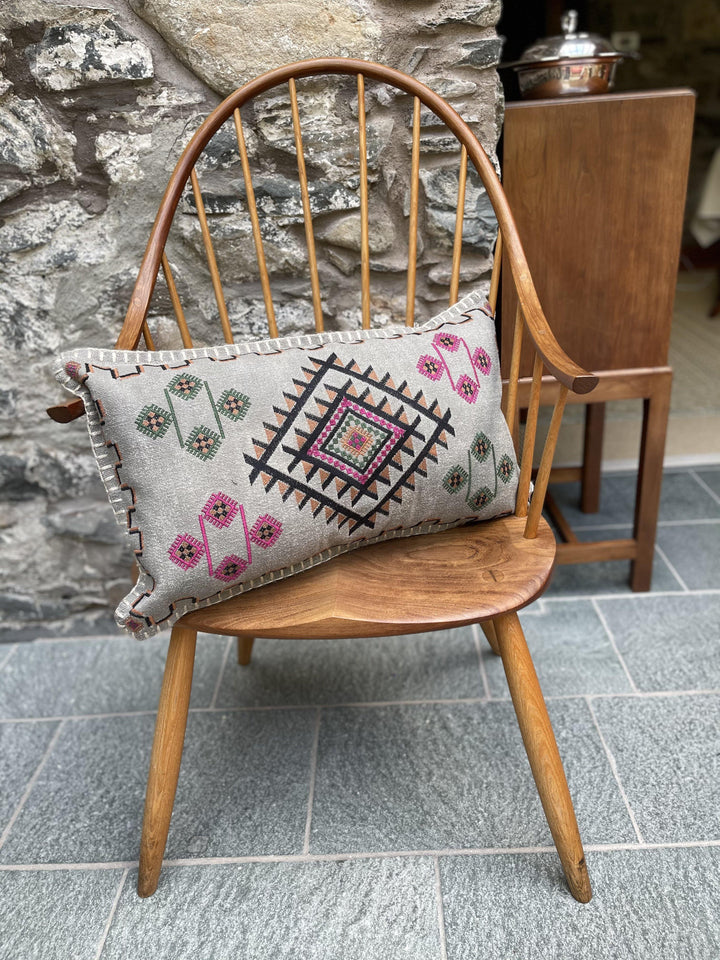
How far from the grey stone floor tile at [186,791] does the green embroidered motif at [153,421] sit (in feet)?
2.08

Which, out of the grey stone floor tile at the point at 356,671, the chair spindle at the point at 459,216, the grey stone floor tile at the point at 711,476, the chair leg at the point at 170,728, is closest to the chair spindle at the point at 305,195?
the chair spindle at the point at 459,216

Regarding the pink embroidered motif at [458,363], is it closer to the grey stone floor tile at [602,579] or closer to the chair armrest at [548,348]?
the chair armrest at [548,348]

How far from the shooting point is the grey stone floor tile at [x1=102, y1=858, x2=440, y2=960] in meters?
0.93

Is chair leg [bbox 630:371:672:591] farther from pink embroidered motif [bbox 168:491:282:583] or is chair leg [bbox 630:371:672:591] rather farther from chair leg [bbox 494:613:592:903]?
pink embroidered motif [bbox 168:491:282:583]

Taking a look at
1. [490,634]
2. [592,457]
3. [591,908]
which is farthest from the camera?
[592,457]

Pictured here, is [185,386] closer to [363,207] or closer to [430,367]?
[430,367]

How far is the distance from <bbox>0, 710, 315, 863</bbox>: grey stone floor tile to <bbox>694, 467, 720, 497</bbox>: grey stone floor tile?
1.27 m

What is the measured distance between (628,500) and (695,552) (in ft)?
0.96

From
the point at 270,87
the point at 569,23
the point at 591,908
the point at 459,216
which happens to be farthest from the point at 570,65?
the point at 591,908

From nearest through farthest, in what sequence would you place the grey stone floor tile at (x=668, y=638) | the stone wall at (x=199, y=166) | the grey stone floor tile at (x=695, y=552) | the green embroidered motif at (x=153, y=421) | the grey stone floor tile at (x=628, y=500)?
the green embroidered motif at (x=153, y=421)
the stone wall at (x=199, y=166)
the grey stone floor tile at (x=668, y=638)
the grey stone floor tile at (x=695, y=552)
the grey stone floor tile at (x=628, y=500)

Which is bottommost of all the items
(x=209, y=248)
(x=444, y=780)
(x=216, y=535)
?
(x=444, y=780)

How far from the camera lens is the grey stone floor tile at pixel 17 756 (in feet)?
3.85

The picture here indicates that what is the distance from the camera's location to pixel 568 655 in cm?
139

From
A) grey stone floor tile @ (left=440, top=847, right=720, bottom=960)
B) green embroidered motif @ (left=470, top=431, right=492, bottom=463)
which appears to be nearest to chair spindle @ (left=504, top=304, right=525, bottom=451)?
green embroidered motif @ (left=470, top=431, right=492, bottom=463)
